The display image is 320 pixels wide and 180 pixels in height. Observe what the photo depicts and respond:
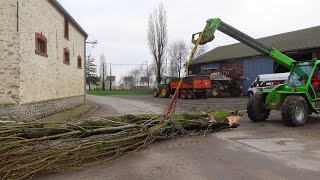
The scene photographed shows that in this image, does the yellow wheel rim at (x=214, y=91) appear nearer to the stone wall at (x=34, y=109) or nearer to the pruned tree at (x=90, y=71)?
the stone wall at (x=34, y=109)

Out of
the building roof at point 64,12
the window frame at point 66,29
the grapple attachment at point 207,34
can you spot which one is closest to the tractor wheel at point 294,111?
the grapple attachment at point 207,34

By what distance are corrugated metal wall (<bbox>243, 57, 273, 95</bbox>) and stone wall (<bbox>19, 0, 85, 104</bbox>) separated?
63.1ft

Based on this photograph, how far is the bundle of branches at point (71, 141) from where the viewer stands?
18.7 ft

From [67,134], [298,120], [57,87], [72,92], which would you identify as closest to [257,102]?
[298,120]

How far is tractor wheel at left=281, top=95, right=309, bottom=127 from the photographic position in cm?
1123

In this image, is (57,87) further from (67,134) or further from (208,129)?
(67,134)

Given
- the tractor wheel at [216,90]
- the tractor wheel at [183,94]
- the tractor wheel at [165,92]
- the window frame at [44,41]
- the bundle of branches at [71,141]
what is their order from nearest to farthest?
the bundle of branches at [71,141] < the window frame at [44,41] < the tractor wheel at [183,94] < the tractor wheel at [216,90] < the tractor wheel at [165,92]

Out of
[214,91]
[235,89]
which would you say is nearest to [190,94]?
[214,91]

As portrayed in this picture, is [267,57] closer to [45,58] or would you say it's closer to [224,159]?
[45,58]

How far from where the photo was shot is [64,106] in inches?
777

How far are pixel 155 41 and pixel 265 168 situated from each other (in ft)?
134

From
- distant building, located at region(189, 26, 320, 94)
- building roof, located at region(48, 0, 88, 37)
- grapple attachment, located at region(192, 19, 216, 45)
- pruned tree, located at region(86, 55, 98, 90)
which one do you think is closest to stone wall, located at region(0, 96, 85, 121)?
building roof, located at region(48, 0, 88, 37)

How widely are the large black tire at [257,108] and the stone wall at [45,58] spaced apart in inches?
346

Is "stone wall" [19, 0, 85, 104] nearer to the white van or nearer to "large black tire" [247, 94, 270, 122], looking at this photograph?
"large black tire" [247, 94, 270, 122]
